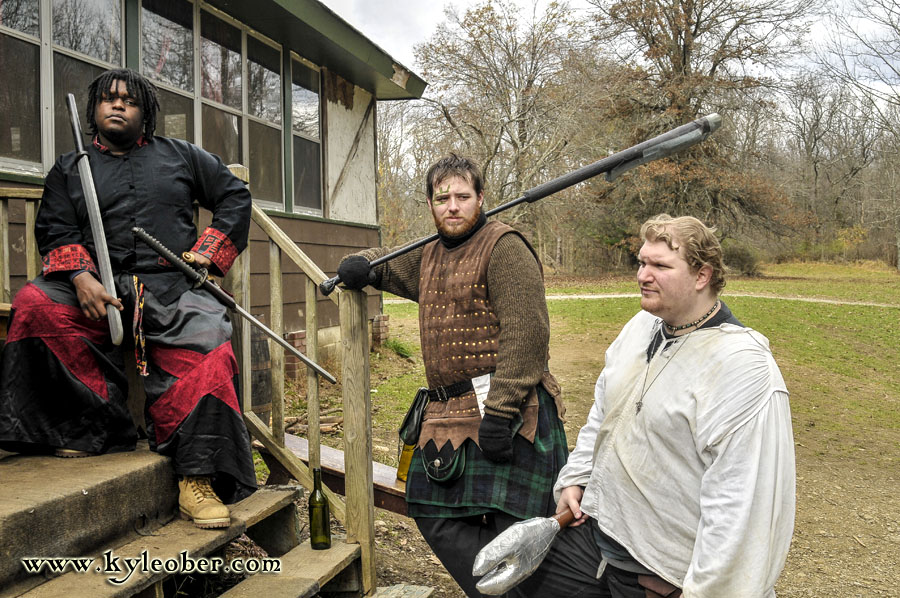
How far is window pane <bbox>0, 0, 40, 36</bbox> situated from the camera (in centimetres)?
415

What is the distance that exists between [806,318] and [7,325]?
614 inches

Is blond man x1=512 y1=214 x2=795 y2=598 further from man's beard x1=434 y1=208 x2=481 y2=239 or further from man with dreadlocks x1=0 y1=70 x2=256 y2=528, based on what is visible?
man with dreadlocks x1=0 y1=70 x2=256 y2=528

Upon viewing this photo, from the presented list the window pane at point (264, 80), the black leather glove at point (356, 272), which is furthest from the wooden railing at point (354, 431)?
the window pane at point (264, 80)

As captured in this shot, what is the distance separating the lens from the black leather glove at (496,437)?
2.32 m

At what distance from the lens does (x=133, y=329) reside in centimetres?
258

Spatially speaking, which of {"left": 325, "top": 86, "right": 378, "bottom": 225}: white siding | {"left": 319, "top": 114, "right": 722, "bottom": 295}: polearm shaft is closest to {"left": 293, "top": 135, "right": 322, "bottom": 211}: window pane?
{"left": 325, "top": 86, "right": 378, "bottom": 225}: white siding

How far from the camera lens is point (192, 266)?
2.71m

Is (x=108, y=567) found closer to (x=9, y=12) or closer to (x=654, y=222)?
(x=654, y=222)

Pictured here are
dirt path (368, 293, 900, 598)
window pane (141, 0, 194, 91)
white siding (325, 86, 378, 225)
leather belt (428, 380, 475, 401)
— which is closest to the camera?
leather belt (428, 380, 475, 401)

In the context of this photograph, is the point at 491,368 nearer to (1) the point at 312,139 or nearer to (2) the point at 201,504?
(2) the point at 201,504

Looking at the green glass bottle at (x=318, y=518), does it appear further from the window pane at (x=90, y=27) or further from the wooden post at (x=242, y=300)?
the window pane at (x=90, y=27)

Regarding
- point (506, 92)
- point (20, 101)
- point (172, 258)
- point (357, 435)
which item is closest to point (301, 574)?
point (357, 435)

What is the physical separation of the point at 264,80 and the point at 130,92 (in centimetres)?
445

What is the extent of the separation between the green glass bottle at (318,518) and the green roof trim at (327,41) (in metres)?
4.66
